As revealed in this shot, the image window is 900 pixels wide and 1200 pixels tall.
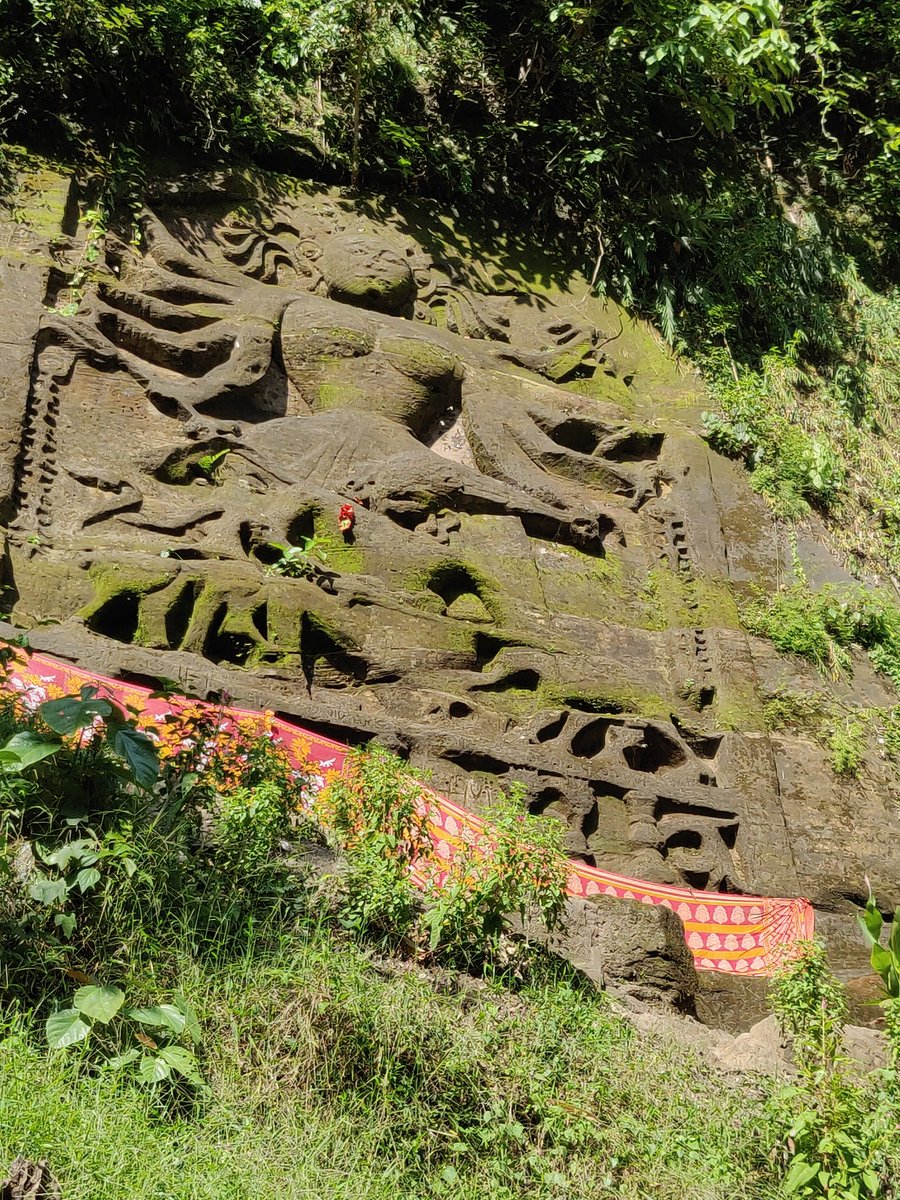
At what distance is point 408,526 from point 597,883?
2625mm

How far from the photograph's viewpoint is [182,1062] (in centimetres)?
316

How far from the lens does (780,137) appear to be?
11.7 m

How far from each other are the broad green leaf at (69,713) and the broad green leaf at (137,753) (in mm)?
106

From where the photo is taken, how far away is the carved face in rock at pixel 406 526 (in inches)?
227

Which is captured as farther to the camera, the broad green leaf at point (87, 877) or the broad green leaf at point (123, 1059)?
the broad green leaf at point (87, 877)

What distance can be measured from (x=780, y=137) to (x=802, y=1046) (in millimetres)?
10497

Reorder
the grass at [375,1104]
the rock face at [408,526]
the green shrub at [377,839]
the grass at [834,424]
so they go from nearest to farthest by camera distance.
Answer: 1. the grass at [375,1104]
2. the green shrub at [377,839]
3. the rock face at [408,526]
4. the grass at [834,424]

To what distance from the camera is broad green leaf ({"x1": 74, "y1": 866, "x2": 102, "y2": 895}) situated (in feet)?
10.8

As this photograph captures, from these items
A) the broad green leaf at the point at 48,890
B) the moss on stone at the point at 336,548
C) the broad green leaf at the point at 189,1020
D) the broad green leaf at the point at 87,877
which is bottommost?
the moss on stone at the point at 336,548

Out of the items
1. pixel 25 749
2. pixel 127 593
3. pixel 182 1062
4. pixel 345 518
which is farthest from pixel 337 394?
pixel 182 1062

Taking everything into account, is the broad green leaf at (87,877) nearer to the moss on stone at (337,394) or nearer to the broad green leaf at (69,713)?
the broad green leaf at (69,713)

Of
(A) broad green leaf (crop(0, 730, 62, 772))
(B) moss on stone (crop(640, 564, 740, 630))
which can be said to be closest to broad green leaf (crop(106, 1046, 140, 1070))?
(A) broad green leaf (crop(0, 730, 62, 772))

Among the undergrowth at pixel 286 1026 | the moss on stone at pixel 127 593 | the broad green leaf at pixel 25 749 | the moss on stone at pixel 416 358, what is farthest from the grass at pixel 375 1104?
the moss on stone at pixel 416 358

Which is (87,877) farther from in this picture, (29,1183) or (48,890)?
(29,1183)
